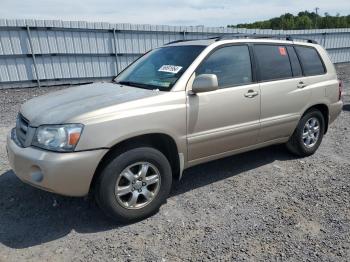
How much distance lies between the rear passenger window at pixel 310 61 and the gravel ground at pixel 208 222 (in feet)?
4.83

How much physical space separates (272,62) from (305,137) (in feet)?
4.59

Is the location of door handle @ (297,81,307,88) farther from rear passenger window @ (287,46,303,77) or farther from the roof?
the roof

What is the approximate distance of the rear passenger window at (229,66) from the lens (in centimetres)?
375

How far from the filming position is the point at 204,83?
133 inches

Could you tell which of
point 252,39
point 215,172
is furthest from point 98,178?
point 252,39

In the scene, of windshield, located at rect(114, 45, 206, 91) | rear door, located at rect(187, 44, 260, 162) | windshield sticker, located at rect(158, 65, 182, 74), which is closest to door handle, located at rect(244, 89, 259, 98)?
rear door, located at rect(187, 44, 260, 162)

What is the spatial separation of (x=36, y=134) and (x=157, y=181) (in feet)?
4.18

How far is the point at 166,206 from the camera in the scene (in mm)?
3641

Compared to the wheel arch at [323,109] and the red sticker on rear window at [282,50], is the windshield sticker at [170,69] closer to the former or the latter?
the red sticker on rear window at [282,50]

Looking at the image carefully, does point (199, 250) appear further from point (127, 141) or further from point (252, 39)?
point (252, 39)

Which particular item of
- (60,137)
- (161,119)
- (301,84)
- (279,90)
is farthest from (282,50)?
(60,137)

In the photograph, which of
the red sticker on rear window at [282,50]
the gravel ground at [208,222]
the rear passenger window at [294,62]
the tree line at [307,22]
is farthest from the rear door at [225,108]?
the tree line at [307,22]

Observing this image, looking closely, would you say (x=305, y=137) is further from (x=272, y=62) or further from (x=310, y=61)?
(x=272, y=62)

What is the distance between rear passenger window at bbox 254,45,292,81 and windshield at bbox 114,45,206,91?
36.6 inches
